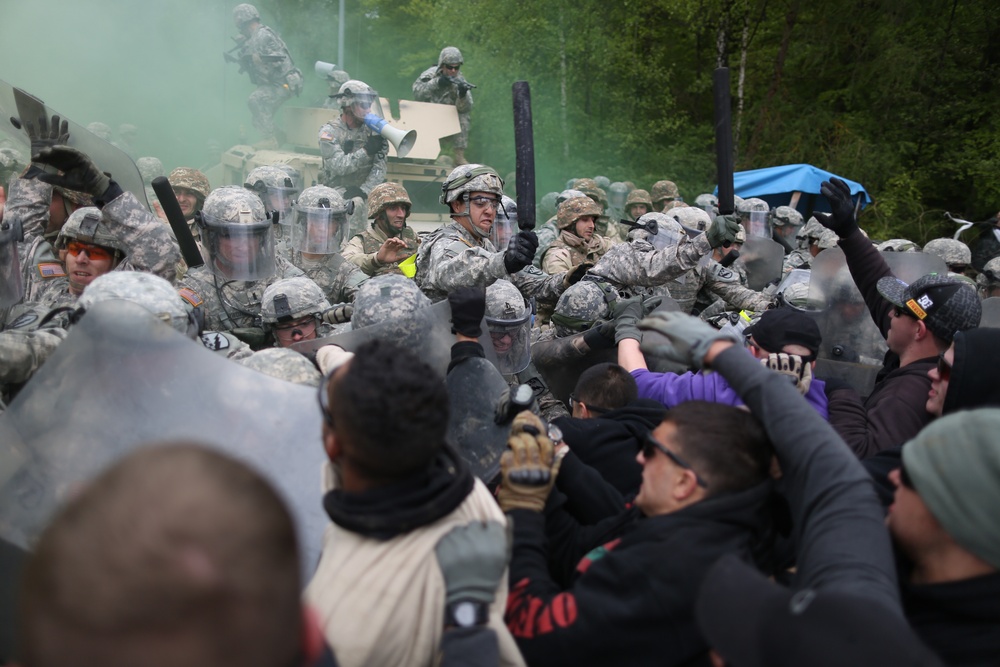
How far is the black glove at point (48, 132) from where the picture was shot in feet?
14.4

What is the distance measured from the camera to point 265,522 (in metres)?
0.95

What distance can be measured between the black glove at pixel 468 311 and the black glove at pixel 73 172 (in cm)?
224

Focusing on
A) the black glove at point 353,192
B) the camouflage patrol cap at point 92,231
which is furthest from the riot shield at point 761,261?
the camouflage patrol cap at point 92,231

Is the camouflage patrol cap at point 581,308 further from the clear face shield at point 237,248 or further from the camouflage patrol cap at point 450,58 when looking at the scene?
the camouflage patrol cap at point 450,58

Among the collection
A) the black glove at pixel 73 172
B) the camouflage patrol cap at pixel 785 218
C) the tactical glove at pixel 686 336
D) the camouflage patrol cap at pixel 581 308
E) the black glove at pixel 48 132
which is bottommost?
the camouflage patrol cap at pixel 785 218

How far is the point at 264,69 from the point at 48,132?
33.1ft

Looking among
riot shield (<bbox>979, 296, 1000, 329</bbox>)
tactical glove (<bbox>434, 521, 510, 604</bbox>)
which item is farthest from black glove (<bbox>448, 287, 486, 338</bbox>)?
riot shield (<bbox>979, 296, 1000, 329</bbox>)

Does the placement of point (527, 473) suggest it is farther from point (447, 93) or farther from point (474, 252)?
point (447, 93)

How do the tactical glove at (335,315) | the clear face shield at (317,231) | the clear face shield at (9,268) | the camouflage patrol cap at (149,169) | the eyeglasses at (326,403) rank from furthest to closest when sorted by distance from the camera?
the camouflage patrol cap at (149,169) < the clear face shield at (317,231) < the tactical glove at (335,315) < the clear face shield at (9,268) < the eyeglasses at (326,403)

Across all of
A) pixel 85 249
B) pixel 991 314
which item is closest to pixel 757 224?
pixel 991 314

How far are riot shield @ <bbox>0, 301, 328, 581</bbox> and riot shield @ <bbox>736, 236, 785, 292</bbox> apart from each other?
6.88m

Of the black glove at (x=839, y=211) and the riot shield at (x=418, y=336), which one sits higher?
the black glove at (x=839, y=211)

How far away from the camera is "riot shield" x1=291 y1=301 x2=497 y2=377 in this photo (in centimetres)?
309

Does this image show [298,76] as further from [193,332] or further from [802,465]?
[802,465]
